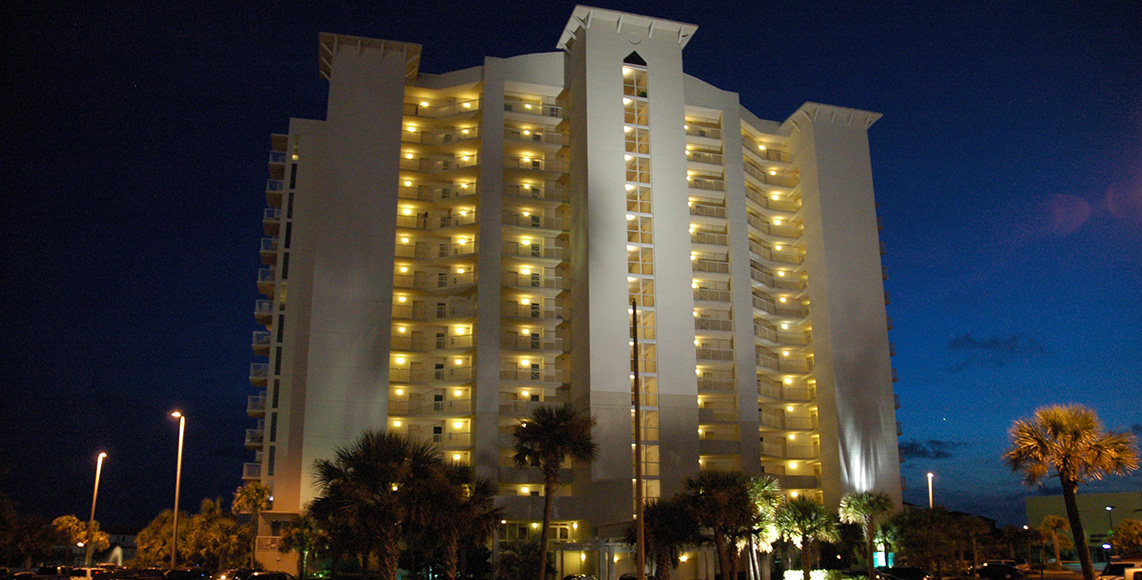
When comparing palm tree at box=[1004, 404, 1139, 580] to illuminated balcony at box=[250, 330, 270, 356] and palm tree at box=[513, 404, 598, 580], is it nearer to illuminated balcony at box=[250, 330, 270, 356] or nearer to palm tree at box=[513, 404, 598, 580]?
palm tree at box=[513, 404, 598, 580]

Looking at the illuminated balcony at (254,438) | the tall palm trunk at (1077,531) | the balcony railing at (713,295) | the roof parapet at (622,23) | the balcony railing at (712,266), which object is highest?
the roof parapet at (622,23)

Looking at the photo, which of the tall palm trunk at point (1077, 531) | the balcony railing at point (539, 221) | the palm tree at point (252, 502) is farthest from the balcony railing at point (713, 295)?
the tall palm trunk at point (1077, 531)

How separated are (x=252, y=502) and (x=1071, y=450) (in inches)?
2006

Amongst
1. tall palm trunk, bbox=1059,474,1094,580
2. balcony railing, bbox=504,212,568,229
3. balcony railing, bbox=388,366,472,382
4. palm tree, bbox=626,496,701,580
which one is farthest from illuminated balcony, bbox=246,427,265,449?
tall palm trunk, bbox=1059,474,1094,580

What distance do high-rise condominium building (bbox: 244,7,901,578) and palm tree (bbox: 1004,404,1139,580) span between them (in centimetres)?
3394

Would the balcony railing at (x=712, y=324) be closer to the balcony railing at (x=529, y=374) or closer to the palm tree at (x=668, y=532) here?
the balcony railing at (x=529, y=374)

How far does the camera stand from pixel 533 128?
2992 inches

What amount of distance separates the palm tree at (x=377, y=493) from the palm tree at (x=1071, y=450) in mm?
21189

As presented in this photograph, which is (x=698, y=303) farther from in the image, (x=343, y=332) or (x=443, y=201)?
(x=343, y=332)

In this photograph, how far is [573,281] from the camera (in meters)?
70.2

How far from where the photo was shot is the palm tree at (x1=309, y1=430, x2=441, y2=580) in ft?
109

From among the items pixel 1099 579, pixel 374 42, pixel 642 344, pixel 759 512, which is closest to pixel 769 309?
pixel 642 344

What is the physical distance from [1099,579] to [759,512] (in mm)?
18162

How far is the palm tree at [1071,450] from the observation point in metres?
26.5
